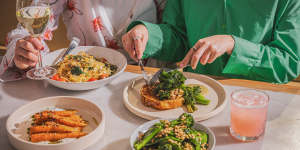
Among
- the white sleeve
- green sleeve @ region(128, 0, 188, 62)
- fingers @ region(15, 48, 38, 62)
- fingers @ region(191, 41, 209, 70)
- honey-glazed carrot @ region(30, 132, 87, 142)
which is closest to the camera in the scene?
honey-glazed carrot @ region(30, 132, 87, 142)

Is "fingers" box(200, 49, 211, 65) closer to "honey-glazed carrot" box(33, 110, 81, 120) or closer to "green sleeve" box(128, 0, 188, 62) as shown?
"green sleeve" box(128, 0, 188, 62)

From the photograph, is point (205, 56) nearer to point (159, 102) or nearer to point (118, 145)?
point (159, 102)

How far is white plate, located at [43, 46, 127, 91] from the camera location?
143 centimetres

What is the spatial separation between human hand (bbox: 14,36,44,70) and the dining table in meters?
0.10

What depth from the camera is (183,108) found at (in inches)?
52.1

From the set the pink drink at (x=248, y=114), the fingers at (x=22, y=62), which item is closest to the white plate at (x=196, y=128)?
the pink drink at (x=248, y=114)

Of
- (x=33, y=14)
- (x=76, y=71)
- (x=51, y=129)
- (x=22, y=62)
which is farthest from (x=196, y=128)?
(x=22, y=62)

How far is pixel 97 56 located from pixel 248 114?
103 centimetres

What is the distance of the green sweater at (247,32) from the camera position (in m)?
1.67

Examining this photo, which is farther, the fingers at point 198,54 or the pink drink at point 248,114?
the fingers at point 198,54

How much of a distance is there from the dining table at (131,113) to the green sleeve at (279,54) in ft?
0.56

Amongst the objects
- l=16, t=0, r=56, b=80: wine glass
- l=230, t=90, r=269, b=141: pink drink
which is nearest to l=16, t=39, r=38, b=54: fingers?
l=16, t=0, r=56, b=80: wine glass

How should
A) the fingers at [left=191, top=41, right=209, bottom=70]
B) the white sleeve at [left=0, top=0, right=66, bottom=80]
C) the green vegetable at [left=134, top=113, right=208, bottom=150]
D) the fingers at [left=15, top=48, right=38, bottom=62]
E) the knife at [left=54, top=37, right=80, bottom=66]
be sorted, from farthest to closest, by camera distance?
the knife at [left=54, top=37, right=80, bottom=66] < the white sleeve at [left=0, top=0, right=66, bottom=80] < the fingers at [left=15, top=48, right=38, bottom=62] < the fingers at [left=191, top=41, right=209, bottom=70] < the green vegetable at [left=134, top=113, right=208, bottom=150]

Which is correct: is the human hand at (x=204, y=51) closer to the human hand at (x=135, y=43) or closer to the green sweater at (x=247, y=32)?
the green sweater at (x=247, y=32)
